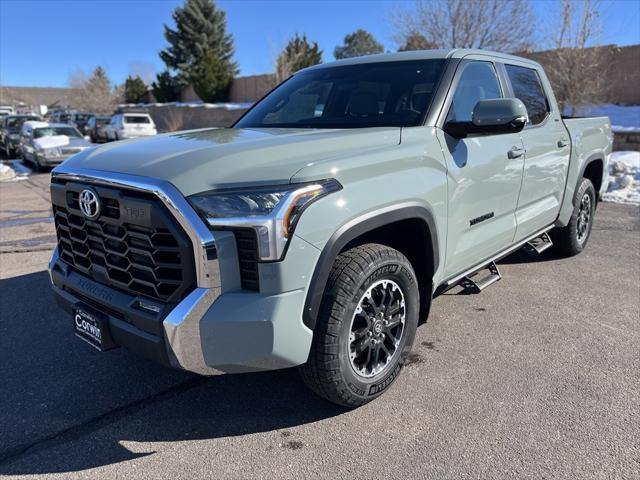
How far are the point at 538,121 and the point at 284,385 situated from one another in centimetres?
316

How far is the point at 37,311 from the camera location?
4.42m

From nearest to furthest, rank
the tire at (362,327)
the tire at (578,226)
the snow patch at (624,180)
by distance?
the tire at (362,327) < the tire at (578,226) < the snow patch at (624,180)

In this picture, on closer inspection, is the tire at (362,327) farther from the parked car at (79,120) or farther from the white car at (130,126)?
the parked car at (79,120)

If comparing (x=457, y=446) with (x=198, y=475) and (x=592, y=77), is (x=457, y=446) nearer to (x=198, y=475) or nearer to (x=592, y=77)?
(x=198, y=475)

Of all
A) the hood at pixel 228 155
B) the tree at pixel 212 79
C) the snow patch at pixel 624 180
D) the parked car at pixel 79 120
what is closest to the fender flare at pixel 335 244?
the hood at pixel 228 155

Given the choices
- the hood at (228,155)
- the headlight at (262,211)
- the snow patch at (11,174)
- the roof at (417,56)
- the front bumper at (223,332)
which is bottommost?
the snow patch at (11,174)

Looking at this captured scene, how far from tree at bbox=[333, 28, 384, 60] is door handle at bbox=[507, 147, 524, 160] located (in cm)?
5235

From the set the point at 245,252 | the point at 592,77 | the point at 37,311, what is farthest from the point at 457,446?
the point at 592,77

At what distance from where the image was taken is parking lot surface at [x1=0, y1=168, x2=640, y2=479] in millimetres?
2480

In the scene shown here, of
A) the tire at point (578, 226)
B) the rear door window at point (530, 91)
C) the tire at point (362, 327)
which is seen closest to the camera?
the tire at point (362, 327)

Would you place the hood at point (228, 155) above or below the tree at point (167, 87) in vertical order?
below

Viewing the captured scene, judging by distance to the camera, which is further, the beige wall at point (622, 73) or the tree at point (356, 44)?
the tree at point (356, 44)

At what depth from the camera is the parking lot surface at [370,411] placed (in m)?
2.48

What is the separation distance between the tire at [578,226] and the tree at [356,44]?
5062cm
